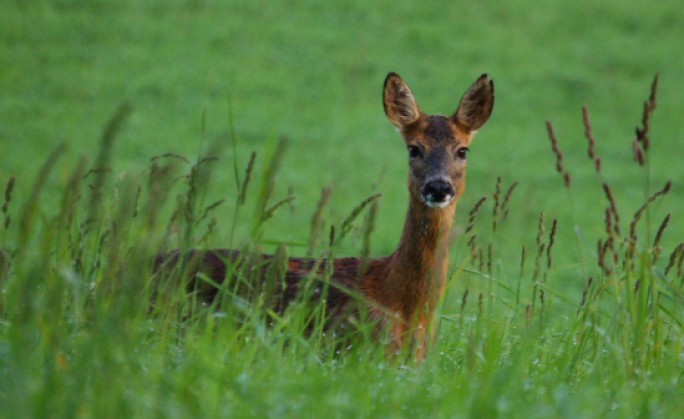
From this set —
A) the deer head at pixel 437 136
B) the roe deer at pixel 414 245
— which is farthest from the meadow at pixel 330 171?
the deer head at pixel 437 136

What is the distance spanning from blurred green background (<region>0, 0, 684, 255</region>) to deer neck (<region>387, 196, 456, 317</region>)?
7.07 meters

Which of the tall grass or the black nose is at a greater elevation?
the black nose

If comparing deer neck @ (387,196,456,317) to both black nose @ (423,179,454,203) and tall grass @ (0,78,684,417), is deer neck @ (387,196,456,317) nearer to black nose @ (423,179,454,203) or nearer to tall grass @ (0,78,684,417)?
black nose @ (423,179,454,203)

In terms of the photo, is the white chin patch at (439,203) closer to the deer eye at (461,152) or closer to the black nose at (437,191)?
the black nose at (437,191)

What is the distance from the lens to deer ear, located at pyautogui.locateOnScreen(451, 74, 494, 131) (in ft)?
19.5

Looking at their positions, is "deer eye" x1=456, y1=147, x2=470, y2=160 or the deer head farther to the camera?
"deer eye" x1=456, y1=147, x2=470, y2=160

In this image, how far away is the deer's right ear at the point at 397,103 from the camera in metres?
6.00

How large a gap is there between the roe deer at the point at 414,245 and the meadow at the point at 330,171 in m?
0.17

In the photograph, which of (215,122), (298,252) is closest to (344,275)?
(298,252)

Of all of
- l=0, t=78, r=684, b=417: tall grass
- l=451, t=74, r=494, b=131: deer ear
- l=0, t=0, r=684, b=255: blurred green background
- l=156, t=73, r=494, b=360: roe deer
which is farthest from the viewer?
l=0, t=0, r=684, b=255: blurred green background

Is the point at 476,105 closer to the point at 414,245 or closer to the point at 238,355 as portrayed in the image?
Answer: the point at 414,245

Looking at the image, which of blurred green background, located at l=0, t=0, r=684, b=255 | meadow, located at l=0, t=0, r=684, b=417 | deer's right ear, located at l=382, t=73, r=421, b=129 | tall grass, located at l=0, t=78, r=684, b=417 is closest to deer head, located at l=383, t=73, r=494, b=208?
deer's right ear, located at l=382, t=73, r=421, b=129

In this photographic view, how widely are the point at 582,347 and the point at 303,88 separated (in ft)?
40.8

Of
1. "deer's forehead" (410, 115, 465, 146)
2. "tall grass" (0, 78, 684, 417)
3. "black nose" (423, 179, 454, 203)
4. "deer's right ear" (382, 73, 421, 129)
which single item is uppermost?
"deer's right ear" (382, 73, 421, 129)
